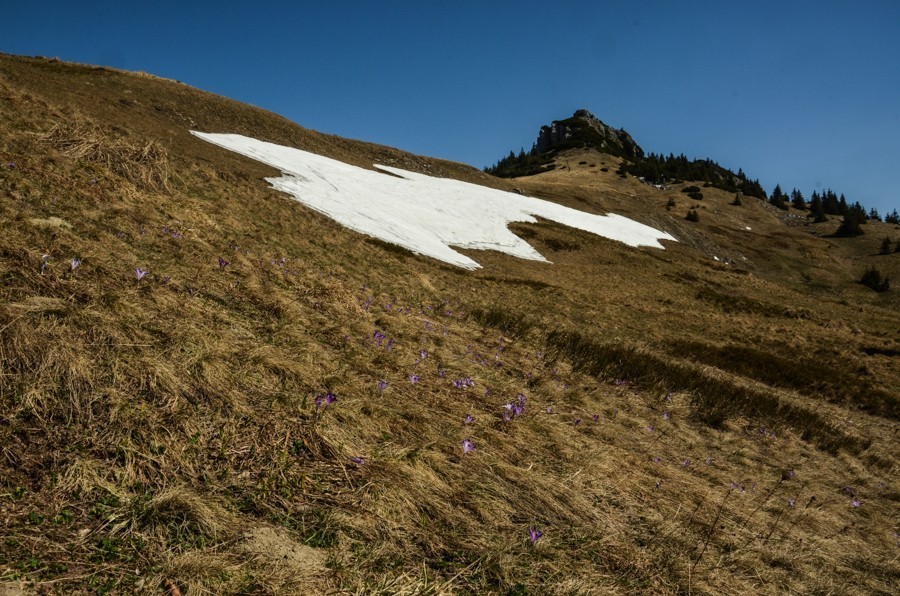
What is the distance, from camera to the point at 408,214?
92.2 ft

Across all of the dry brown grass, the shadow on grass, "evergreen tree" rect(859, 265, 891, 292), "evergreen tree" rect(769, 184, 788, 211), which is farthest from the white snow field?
"evergreen tree" rect(769, 184, 788, 211)

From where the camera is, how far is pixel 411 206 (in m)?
30.2

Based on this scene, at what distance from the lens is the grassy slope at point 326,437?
2598 mm

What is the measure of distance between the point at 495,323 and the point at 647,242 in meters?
37.0

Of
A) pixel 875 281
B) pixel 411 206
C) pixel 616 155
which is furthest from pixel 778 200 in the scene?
pixel 411 206

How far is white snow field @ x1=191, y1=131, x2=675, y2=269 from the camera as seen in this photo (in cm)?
2272

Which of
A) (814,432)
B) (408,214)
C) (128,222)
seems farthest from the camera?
(408,214)

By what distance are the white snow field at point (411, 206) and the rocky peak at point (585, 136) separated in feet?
300

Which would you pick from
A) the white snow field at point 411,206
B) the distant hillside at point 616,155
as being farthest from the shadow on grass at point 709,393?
the distant hillside at point 616,155

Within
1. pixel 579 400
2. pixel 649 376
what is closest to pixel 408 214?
pixel 649 376

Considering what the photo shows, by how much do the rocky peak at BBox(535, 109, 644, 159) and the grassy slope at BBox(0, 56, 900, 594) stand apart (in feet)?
411

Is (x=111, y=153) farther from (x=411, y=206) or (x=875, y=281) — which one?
(x=875, y=281)

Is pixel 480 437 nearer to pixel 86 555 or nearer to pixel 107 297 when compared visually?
pixel 86 555

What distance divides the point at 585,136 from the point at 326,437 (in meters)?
144
